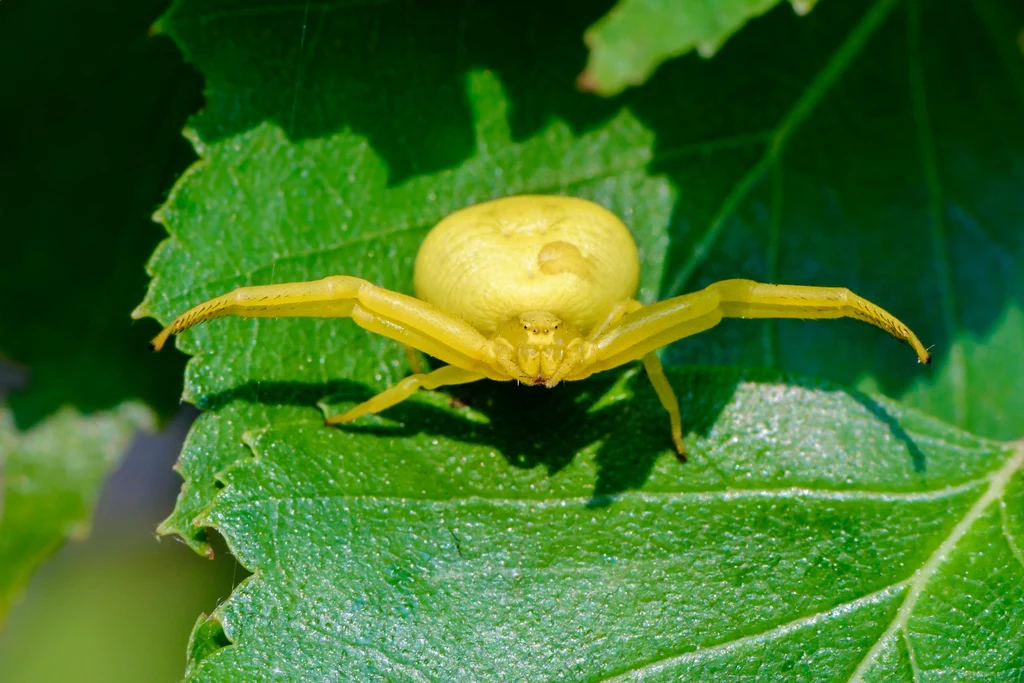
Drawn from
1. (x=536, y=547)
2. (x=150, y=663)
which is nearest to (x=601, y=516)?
(x=536, y=547)

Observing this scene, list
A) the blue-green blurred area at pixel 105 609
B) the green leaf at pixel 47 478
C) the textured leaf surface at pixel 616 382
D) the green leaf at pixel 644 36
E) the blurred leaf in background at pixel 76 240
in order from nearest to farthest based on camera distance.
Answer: the green leaf at pixel 644 36 < the textured leaf surface at pixel 616 382 < the blurred leaf in background at pixel 76 240 < the green leaf at pixel 47 478 < the blue-green blurred area at pixel 105 609

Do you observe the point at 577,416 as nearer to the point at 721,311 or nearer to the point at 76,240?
the point at 721,311

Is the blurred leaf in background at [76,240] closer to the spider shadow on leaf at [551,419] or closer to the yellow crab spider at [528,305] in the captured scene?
the spider shadow on leaf at [551,419]

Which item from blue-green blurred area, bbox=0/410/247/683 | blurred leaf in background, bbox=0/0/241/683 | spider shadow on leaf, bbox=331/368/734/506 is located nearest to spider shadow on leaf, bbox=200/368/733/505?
spider shadow on leaf, bbox=331/368/734/506

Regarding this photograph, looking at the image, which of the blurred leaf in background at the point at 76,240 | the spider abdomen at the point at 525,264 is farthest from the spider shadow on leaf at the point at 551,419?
the blurred leaf in background at the point at 76,240

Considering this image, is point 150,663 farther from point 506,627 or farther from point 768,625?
point 768,625

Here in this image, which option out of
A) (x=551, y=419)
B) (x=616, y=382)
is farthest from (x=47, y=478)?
(x=616, y=382)

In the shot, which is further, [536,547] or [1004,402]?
[1004,402]
